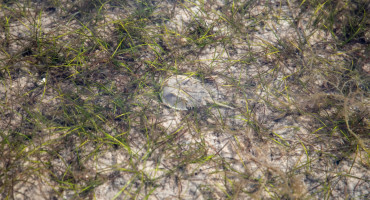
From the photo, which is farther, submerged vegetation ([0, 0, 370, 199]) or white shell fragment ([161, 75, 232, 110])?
white shell fragment ([161, 75, 232, 110])

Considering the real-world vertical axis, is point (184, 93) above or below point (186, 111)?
above

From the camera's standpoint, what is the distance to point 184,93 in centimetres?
221

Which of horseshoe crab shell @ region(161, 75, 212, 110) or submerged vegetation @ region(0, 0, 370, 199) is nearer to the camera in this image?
submerged vegetation @ region(0, 0, 370, 199)

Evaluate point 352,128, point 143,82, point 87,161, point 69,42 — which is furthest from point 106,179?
point 352,128

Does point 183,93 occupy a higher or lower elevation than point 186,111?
higher

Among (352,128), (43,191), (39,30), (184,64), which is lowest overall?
(43,191)

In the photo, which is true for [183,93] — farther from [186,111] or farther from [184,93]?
[186,111]

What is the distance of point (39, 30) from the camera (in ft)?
8.14

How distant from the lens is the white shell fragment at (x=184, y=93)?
217 centimetres

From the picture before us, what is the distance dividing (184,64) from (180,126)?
664 millimetres

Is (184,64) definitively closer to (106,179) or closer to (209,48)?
(209,48)

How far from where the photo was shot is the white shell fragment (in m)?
2.17

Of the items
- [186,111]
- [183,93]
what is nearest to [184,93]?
[183,93]

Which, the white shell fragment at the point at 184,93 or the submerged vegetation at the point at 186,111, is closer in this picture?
the submerged vegetation at the point at 186,111
